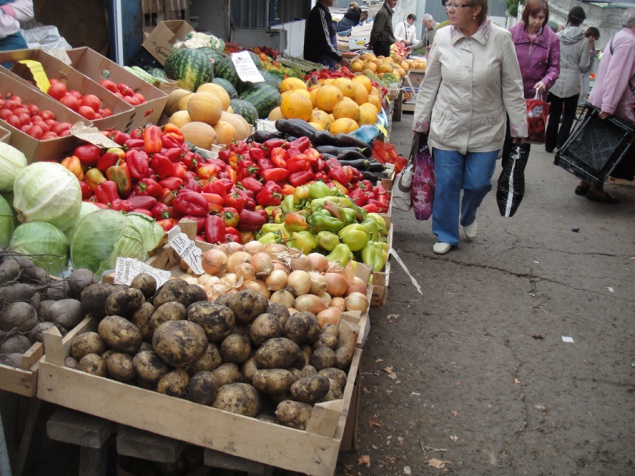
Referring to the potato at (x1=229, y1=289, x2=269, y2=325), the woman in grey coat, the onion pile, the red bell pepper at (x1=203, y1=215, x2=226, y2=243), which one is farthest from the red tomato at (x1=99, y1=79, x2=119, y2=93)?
the woman in grey coat

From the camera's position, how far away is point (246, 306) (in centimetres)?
254

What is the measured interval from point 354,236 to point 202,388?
6.66ft

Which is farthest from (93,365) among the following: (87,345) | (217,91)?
(217,91)

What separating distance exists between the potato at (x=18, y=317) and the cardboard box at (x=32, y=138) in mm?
1892

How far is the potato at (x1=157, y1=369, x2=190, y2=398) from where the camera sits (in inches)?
90.7

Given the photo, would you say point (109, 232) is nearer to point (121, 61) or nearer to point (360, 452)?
point (360, 452)

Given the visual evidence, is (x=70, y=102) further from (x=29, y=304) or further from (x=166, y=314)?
(x=166, y=314)

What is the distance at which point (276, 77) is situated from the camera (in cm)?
866

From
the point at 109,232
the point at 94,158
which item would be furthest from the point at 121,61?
the point at 109,232

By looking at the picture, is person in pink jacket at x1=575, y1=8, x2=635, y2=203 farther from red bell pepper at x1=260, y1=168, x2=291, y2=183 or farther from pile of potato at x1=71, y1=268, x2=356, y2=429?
pile of potato at x1=71, y1=268, x2=356, y2=429

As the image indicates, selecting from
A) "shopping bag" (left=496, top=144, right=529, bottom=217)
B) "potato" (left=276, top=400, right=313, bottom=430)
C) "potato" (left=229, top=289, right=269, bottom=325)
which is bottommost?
"shopping bag" (left=496, top=144, right=529, bottom=217)

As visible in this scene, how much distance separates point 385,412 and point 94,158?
2.58 metres

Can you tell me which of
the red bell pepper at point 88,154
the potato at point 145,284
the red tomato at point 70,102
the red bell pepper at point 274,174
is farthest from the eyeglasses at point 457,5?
the potato at point 145,284

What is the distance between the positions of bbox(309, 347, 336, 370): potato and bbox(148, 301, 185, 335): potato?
57 centimetres
